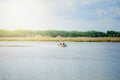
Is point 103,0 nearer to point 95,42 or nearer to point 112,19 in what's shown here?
point 112,19

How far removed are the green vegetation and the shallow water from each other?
0.16 meters

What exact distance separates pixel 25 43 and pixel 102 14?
5.80 ft

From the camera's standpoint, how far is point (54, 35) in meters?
A: 7.90

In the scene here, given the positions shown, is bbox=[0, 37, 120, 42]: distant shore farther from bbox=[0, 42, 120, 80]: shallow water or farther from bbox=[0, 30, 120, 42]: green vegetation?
bbox=[0, 42, 120, 80]: shallow water

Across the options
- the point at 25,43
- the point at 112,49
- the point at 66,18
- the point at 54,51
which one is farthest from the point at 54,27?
the point at 112,49

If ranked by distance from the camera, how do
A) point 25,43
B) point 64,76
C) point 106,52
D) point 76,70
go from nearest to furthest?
point 64,76 → point 76,70 → point 25,43 → point 106,52

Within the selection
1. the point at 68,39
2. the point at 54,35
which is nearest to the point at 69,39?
the point at 68,39

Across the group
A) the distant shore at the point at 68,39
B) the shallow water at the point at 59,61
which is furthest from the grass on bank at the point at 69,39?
the shallow water at the point at 59,61

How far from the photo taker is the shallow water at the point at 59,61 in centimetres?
670

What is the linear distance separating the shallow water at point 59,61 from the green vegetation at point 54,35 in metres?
0.16

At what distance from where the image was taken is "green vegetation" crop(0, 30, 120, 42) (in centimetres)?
766

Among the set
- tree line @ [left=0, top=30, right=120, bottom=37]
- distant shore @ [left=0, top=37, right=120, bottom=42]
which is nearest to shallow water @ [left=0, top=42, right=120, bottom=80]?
distant shore @ [left=0, top=37, right=120, bottom=42]

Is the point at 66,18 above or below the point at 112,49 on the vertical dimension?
above

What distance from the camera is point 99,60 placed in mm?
8195
